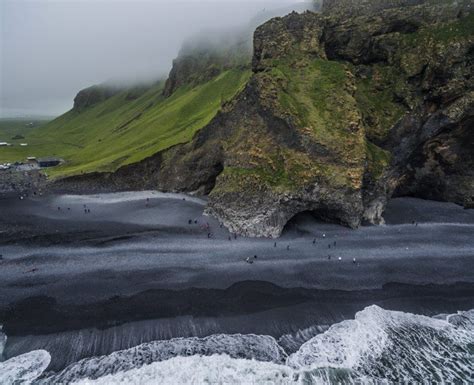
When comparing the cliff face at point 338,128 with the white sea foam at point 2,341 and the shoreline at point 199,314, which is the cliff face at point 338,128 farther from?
the white sea foam at point 2,341

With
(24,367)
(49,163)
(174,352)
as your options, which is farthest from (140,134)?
(174,352)

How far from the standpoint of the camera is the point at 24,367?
30219 mm

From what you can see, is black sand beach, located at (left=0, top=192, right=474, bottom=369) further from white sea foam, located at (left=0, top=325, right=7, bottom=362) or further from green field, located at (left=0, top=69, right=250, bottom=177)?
green field, located at (left=0, top=69, right=250, bottom=177)

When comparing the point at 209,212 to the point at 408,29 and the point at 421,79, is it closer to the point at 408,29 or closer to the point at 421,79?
the point at 421,79

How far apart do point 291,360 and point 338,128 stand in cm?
4636

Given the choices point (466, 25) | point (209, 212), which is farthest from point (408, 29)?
point (209, 212)

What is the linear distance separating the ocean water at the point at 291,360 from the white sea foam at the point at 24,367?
0.08 m

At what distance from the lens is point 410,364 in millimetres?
32562

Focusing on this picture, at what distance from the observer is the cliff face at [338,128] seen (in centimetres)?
6156

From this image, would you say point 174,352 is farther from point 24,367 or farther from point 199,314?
point 24,367

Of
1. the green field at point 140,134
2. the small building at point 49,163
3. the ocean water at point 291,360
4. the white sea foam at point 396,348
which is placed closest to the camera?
the ocean water at point 291,360

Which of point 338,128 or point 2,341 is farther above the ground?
point 338,128

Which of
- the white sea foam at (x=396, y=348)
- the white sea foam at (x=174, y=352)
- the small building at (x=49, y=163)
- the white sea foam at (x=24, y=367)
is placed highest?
the small building at (x=49, y=163)

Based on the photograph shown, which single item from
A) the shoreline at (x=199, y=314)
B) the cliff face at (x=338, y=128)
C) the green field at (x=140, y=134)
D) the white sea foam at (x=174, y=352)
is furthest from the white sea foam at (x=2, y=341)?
the green field at (x=140, y=134)
